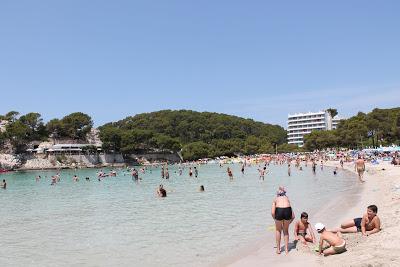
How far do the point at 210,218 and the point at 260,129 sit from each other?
155 metres

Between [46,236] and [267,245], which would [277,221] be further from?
[46,236]

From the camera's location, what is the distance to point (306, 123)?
17700 cm

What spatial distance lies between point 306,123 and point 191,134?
2207 inches

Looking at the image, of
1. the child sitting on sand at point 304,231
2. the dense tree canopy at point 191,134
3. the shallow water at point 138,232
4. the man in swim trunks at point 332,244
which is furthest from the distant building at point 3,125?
the man in swim trunks at point 332,244

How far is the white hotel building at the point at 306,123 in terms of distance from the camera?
173 metres

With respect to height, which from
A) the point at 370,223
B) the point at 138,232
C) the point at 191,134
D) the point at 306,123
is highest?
the point at 306,123

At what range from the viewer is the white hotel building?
6821 inches

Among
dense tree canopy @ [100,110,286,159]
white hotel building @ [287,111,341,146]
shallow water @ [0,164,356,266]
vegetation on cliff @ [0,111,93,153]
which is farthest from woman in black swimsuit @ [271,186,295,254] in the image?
white hotel building @ [287,111,341,146]

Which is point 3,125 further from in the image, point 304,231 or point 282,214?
point 282,214

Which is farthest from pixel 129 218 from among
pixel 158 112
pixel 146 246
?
pixel 158 112

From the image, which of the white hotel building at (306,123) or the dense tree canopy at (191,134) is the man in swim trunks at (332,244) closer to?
the dense tree canopy at (191,134)

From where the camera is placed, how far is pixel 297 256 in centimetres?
878

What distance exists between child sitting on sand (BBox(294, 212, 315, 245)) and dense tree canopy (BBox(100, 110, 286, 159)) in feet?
335

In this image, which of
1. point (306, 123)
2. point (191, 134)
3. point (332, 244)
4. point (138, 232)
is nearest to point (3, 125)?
point (191, 134)
